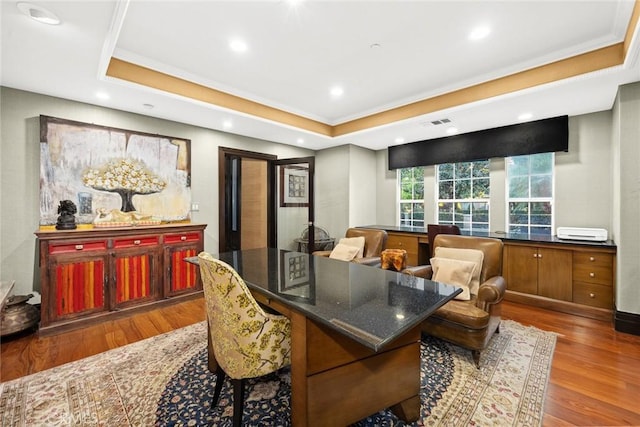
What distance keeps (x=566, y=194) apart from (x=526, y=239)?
38.3 inches

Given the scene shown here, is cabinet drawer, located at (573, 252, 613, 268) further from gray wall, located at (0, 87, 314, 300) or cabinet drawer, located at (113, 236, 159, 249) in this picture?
gray wall, located at (0, 87, 314, 300)

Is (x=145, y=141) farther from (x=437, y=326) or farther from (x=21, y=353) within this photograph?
(x=437, y=326)

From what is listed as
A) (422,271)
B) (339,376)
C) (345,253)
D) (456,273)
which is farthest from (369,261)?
(339,376)

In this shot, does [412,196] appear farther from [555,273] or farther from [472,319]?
[472,319]

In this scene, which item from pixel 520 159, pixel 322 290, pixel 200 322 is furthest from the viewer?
pixel 520 159

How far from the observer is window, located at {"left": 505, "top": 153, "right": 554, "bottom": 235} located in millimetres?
4078

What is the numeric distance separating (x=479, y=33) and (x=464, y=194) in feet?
10.2

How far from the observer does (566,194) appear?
389 cm

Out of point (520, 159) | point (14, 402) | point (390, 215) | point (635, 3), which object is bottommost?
point (14, 402)

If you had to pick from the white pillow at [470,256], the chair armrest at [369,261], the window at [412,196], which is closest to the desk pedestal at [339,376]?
the white pillow at [470,256]

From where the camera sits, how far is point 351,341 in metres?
1.39

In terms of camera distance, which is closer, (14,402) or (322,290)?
(322,290)

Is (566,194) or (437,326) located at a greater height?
(566,194)

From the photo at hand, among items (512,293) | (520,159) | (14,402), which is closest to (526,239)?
(512,293)
